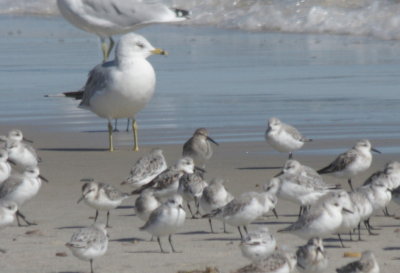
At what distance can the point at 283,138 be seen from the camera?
1272 cm

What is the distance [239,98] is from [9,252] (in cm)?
890

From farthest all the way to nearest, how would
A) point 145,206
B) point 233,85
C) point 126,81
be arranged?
1. point 233,85
2. point 126,81
3. point 145,206

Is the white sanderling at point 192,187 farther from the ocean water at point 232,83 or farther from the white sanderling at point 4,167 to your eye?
the ocean water at point 232,83

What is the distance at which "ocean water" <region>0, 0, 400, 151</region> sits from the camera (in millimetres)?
15133

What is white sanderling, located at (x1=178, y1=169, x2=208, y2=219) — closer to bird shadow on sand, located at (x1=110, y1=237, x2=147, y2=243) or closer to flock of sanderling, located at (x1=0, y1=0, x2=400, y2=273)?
flock of sanderling, located at (x1=0, y1=0, x2=400, y2=273)

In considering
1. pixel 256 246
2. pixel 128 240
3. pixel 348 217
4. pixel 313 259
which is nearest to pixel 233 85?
pixel 128 240

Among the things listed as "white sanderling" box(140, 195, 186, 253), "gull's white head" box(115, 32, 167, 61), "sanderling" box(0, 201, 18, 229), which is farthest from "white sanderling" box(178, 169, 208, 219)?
"gull's white head" box(115, 32, 167, 61)

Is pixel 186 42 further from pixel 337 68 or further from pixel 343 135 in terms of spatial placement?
pixel 343 135

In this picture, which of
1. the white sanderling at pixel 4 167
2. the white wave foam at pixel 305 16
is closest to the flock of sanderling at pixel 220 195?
the white sanderling at pixel 4 167

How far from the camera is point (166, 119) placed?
15.8 m

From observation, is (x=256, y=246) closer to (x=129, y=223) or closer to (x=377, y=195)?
(x=377, y=195)

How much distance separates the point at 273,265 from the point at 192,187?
9.42 ft

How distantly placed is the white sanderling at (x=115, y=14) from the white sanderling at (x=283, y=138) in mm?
7409

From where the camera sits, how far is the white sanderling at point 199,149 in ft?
40.5
